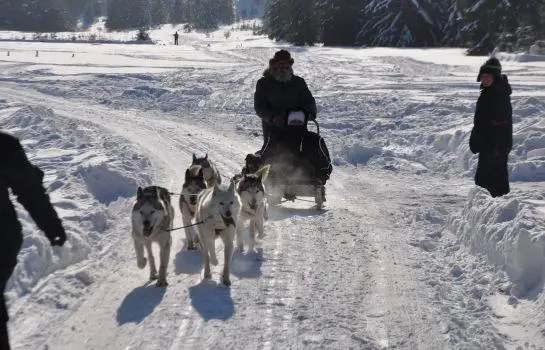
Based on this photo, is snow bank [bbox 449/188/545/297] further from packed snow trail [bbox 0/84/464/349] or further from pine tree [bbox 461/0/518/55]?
pine tree [bbox 461/0/518/55]

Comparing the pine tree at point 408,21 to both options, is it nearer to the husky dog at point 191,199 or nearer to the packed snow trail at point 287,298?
the packed snow trail at point 287,298

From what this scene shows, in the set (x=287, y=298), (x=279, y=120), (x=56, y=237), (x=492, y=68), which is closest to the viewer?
(x=56, y=237)

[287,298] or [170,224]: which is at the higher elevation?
[170,224]

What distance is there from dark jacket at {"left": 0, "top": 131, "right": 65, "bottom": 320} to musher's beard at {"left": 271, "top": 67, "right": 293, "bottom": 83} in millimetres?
6460

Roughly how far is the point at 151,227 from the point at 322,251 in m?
2.05

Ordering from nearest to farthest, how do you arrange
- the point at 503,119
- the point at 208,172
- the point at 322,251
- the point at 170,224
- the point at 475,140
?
the point at 170,224
the point at 322,251
the point at 503,119
the point at 475,140
the point at 208,172

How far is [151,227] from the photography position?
20.5 feet

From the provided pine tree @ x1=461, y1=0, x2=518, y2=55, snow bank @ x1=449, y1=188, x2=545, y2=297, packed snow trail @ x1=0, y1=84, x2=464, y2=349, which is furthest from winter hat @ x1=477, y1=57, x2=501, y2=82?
pine tree @ x1=461, y1=0, x2=518, y2=55

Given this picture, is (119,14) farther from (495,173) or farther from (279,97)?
(495,173)

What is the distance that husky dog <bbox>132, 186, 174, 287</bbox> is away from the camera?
6.25 m

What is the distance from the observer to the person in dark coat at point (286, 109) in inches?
379

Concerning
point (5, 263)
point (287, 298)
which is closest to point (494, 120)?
point (287, 298)

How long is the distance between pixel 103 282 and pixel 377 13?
47.6 meters

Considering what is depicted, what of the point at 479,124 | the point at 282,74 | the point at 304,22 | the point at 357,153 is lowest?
the point at 357,153
